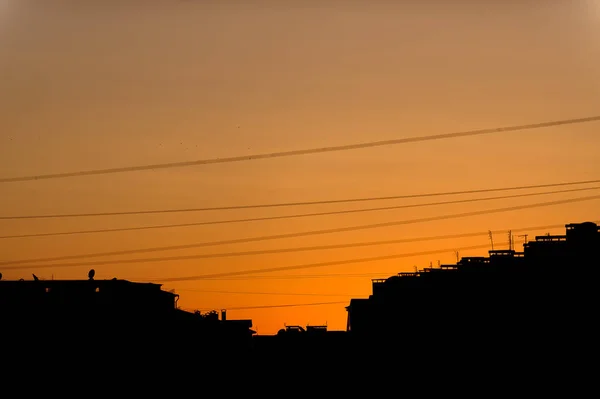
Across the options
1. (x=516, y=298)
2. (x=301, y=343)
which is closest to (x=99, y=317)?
A: (x=516, y=298)

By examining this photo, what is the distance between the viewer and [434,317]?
295ft

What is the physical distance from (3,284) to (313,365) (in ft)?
143

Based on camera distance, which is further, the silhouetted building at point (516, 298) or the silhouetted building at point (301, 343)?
the silhouetted building at point (301, 343)

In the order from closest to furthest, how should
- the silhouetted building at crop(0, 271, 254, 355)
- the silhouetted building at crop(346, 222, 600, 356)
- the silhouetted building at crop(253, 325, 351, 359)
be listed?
the silhouetted building at crop(0, 271, 254, 355) < the silhouetted building at crop(346, 222, 600, 356) < the silhouetted building at crop(253, 325, 351, 359)

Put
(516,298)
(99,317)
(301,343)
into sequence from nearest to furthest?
(99,317) → (516,298) → (301,343)

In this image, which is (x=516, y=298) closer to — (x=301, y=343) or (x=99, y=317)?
(x=99, y=317)

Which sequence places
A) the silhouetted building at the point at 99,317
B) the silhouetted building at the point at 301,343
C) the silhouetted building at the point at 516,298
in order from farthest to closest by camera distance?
1. the silhouetted building at the point at 301,343
2. the silhouetted building at the point at 516,298
3. the silhouetted building at the point at 99,317

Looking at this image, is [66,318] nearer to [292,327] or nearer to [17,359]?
[17,359]

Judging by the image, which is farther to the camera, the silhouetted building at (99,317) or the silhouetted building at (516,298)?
the silhouetted building at (516,298)

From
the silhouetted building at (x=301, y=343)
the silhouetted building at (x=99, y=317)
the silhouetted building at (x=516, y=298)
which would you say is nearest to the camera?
the silhouetted building at (x=99, y=317)

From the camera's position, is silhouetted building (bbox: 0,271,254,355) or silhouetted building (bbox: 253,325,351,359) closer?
silhouetted building (bbox: 0,271,254,355)

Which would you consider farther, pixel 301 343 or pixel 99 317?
pixel 301 343

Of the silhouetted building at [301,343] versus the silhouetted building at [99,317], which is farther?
the silhouetted building at [301,343]

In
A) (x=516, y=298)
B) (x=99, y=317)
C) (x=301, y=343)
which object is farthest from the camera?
(x=301, y=343)
